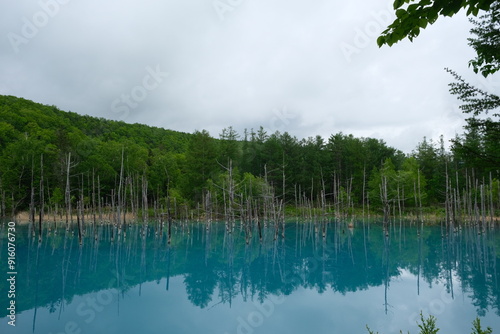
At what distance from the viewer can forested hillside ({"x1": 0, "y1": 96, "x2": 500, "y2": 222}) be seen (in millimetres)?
36375

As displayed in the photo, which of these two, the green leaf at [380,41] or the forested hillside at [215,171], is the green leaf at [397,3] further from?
the forested hillside at [215,171]

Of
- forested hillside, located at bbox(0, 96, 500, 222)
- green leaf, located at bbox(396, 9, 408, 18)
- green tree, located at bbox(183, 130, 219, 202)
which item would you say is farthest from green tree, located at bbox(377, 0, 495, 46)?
green tree, located at bbox(183, 130, 219, 202)

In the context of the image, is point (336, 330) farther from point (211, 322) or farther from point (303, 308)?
point (211, 322)

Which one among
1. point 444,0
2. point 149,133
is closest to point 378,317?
point 444,0

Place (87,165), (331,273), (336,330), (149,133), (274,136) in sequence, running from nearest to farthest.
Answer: (336,330) < (331,273) < (87,165) < (274,136) < (149,133)

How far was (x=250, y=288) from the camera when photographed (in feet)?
38.5

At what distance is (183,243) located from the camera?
22594 mm

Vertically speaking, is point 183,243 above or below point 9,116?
below

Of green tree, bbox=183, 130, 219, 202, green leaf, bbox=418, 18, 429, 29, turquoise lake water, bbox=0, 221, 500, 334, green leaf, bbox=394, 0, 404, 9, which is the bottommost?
turquoise lake water, bbox=0, 221, 500, 334

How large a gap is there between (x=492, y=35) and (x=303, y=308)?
863cm

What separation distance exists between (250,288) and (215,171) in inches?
1205

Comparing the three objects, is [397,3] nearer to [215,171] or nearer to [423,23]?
[423,23]

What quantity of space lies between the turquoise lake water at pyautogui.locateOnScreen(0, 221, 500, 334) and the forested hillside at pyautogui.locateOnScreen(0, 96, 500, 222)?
14738 mm

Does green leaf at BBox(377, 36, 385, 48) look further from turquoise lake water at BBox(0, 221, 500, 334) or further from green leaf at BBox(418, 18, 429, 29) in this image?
turquoise lake water at BBox(0, 221, 500, 334)
